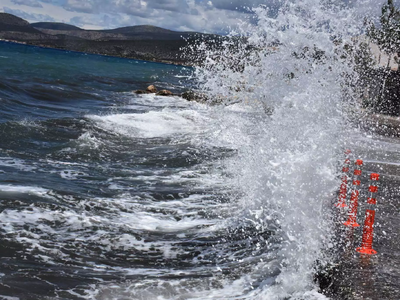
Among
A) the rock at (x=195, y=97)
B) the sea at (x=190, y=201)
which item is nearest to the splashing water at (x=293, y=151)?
the sea at (x=190, y=201)

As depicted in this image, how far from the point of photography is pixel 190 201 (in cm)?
827

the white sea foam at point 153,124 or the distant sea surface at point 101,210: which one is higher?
the white sea foam at point 153,124

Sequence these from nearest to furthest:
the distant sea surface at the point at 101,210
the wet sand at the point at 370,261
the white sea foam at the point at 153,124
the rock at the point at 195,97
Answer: the wet sand at the point at 370,261 < the distant sea surface at the point at 101,210 < the white sea foam at the point at 153,124 < the rock at the point at 195,97

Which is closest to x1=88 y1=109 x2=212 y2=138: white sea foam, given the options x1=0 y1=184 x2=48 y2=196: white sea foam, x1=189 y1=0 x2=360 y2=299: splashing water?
x1=189 y1=0 x2=360 y2=299: splashing water

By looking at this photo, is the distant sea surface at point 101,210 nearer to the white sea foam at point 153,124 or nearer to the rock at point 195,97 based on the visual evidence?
the white sea foam at point 153,124

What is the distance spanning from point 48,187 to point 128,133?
6986 mm

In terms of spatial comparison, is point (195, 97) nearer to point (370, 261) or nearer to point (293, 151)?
point (293, 151)

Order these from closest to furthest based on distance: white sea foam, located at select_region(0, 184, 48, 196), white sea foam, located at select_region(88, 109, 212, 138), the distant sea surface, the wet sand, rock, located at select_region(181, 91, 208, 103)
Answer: the wet sand, the distant sea surface, white sea foam, located at select_region(0, 184, 48, 196), white sea foam, located at select_region(88, 109, 212, 138), rock, located at select_region(181, 91, 208, 103)

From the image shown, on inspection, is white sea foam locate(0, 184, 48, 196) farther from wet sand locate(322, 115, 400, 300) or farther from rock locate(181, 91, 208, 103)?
rock locate(181, 91, 208, 103)

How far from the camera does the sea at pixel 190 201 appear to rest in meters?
5.16

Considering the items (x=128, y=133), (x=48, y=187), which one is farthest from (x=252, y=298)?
(x=128, y=133)

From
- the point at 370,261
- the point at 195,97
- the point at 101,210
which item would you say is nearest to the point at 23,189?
the point at 101,210

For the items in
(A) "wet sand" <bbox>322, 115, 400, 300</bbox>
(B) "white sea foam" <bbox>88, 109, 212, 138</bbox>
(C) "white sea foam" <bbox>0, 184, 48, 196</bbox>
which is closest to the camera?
(A) "wet sand" <bbox>322, 115, 400, 300</bbox>

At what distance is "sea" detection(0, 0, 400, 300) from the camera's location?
5160 mm
